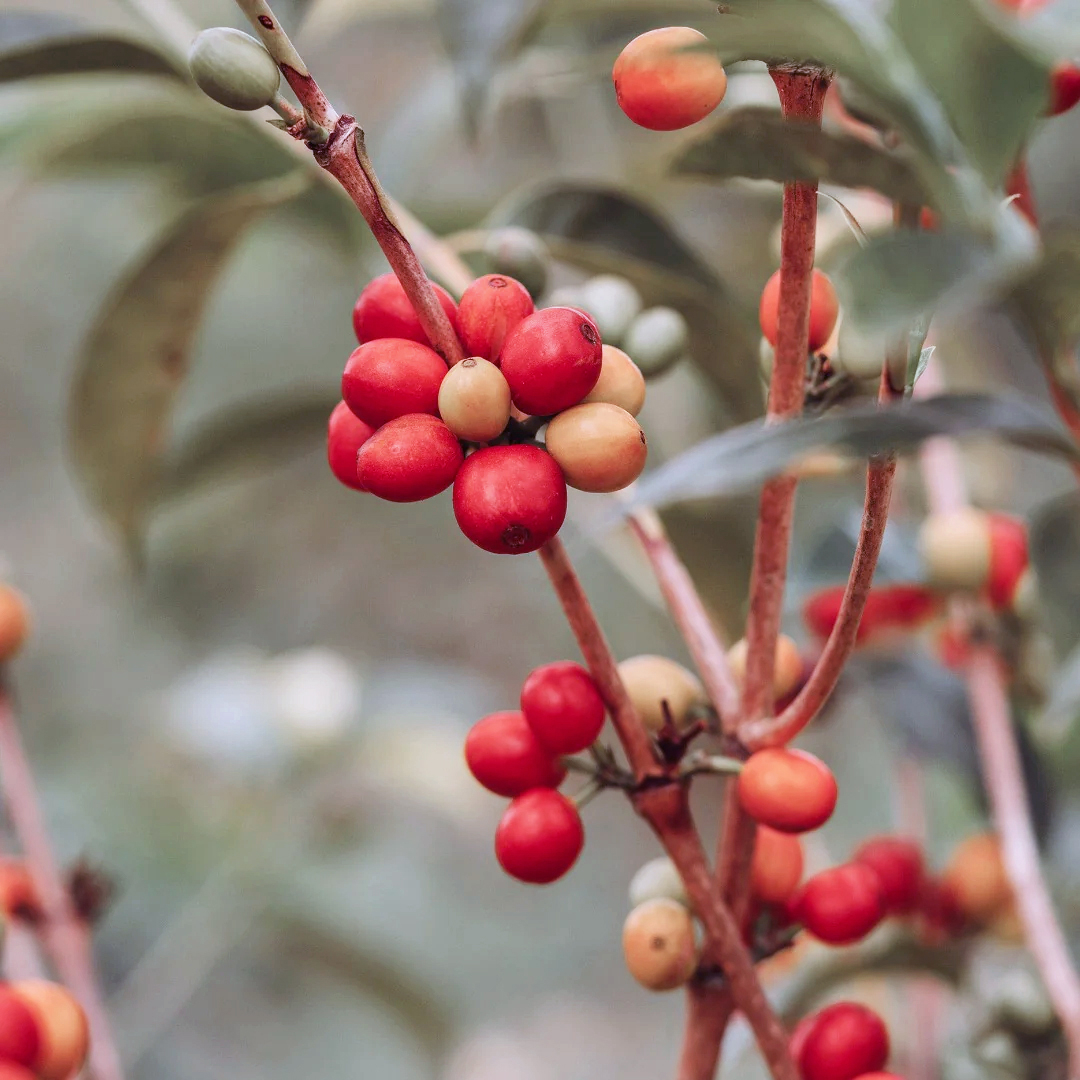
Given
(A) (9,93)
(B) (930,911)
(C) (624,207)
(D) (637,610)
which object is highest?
(A) (9,93)

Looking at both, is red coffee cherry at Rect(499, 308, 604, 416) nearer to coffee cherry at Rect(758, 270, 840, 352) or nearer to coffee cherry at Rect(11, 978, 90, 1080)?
coffee cherry at Rect(758, 270, 840, 352)

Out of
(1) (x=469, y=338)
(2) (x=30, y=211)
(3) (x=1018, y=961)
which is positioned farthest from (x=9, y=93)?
(2) (x=30, y=211)

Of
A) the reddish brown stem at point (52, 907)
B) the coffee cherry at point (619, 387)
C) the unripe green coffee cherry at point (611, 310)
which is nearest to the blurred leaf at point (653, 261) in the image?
the unripe green coffee cherry at point (611, 310)

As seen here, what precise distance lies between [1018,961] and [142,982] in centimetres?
64

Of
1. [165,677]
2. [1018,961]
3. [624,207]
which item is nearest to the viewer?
[624,207]

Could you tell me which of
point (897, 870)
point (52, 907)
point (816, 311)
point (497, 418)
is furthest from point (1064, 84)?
point (52, 907)

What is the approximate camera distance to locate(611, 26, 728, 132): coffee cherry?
0.92 feet

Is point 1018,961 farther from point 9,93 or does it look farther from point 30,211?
point 30,211

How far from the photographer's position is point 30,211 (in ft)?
6.75

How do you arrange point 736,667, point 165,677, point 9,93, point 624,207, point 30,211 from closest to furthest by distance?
point 736,667, point 624,207, point 9,93, point 165,677, point 30,211

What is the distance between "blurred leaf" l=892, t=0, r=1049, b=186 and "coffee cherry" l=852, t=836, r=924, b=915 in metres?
0.38

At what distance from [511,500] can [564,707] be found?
0.27 feet

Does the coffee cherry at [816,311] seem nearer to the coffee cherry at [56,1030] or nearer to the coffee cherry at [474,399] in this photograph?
the coffee cherry at [474,399]

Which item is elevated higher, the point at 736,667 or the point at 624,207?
the point at 624,207
